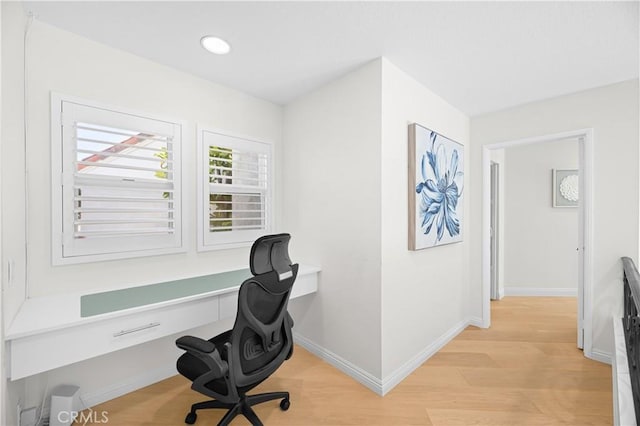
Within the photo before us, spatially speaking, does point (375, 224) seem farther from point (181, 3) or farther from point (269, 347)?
point (181, 3)

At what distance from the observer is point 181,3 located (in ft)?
5.17

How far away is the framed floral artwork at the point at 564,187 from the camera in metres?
4.34

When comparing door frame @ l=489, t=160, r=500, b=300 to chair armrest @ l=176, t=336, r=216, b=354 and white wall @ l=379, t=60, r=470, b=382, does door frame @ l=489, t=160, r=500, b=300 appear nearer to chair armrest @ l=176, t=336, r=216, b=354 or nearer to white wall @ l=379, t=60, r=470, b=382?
white wall @ l=379, t=60, r=470, b=382

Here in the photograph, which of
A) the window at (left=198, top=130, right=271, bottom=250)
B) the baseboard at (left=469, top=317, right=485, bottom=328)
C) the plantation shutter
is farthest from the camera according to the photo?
the baseboard at (left=469, top=317, right=485, bottom=328)

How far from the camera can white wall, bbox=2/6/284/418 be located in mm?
1478

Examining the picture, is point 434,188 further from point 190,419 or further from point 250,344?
point 190,419

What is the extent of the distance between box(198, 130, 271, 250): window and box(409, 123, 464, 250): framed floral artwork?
1.40 metres

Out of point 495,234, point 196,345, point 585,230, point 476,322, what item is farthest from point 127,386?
point 495,234

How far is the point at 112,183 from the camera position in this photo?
1.97 m

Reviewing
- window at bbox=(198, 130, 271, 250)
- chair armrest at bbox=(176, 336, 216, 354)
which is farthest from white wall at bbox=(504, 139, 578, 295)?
chair armrest at bbox=(176, 336, 216, 354)

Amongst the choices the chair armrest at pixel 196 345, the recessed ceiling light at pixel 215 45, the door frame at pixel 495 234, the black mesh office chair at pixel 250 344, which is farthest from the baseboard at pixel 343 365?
the door frame at pixel 495 234

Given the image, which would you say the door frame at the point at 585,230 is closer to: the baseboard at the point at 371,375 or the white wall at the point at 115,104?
the baseboard at the point at 371,375

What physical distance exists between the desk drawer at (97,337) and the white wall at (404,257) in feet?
4.37

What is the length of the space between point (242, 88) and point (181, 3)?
1051 millimetres
